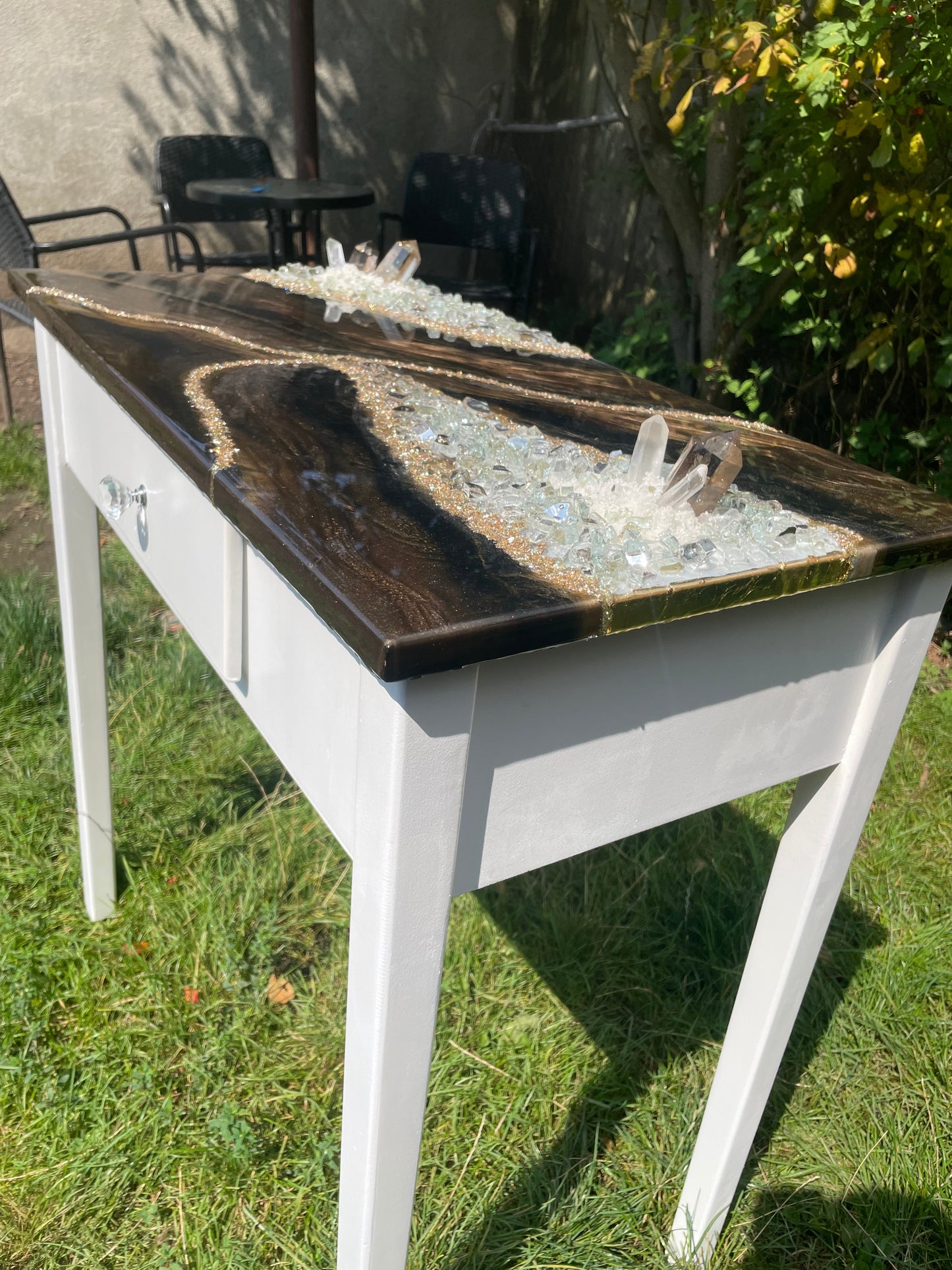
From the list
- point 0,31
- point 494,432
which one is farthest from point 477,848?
point 0,31

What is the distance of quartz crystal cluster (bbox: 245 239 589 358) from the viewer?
4.81ft

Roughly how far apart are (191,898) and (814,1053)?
1121 millimetres

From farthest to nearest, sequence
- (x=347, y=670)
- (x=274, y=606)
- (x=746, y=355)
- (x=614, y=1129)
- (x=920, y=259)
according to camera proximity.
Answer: (x=746, y=355) < (x=920, y=259) < (x=614, y=1129) < (x=274, y=606) < (x=347, y=670)

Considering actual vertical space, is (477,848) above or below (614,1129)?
above

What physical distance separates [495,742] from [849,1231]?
3.65 feet

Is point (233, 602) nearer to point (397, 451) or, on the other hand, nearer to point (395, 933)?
point (397, 451)

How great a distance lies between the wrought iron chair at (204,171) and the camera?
178 inches

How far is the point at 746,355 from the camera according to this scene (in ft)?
10.3

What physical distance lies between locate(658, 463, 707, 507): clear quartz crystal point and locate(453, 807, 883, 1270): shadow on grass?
1068 millimetres

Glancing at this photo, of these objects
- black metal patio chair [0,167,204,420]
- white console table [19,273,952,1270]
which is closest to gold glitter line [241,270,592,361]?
white console table [19,273,952,1270]

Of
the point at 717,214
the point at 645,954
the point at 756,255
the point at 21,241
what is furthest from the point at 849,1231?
the point at 21,241

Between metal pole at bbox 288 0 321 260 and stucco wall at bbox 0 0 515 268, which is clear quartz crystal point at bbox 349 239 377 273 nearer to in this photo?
metal pole at bbox 288 0 321 260

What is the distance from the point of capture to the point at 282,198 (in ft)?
12.5

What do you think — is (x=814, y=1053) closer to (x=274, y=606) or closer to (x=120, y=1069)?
(x=120, y=1069)
